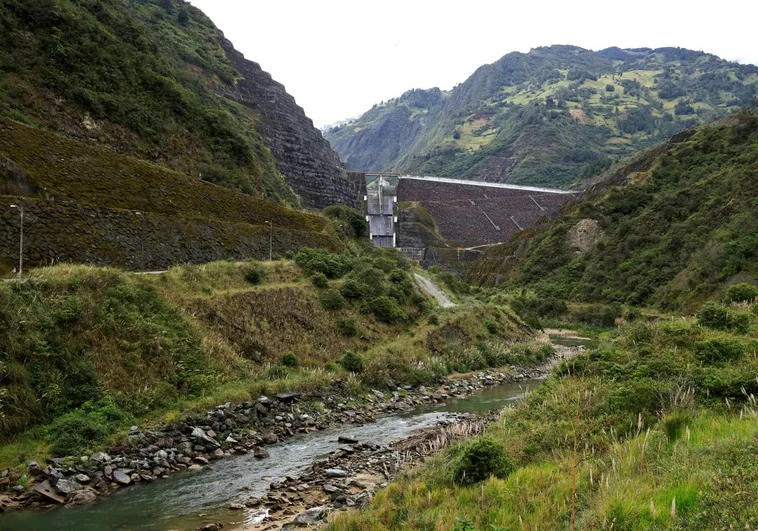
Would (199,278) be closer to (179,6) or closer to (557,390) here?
(557,390)

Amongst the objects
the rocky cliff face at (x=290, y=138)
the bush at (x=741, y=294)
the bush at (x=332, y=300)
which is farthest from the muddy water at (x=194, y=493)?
the rocky cliff face at (x=290, y=138)

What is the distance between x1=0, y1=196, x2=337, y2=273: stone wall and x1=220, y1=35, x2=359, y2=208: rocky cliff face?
34798 millimetres

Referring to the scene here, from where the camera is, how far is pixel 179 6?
73.9 metres

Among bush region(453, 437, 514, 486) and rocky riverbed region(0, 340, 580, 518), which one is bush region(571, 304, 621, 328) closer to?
rocky riverbed region(0, 340, 580, 518)

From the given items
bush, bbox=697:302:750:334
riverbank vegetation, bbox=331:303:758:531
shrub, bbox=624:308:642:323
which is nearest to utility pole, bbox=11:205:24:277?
riverbank vegetation, bbox=331:303:758:531

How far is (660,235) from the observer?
2213 inches

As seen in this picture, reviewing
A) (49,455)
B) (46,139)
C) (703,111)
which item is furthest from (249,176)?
(703,111)

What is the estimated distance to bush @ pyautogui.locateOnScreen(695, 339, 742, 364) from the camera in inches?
555

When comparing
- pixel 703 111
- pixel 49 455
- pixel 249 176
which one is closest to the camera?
pixel 49 455

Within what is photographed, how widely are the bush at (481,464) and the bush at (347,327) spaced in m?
18.8

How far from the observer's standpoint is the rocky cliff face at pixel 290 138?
66562 mm

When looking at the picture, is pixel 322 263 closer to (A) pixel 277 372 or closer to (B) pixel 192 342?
(A) pixel 277 372

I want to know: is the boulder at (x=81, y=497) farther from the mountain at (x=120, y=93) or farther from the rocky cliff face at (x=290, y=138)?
the rocky cliff face at (x=290, y=138)

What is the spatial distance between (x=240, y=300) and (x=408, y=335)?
37.4 feet
